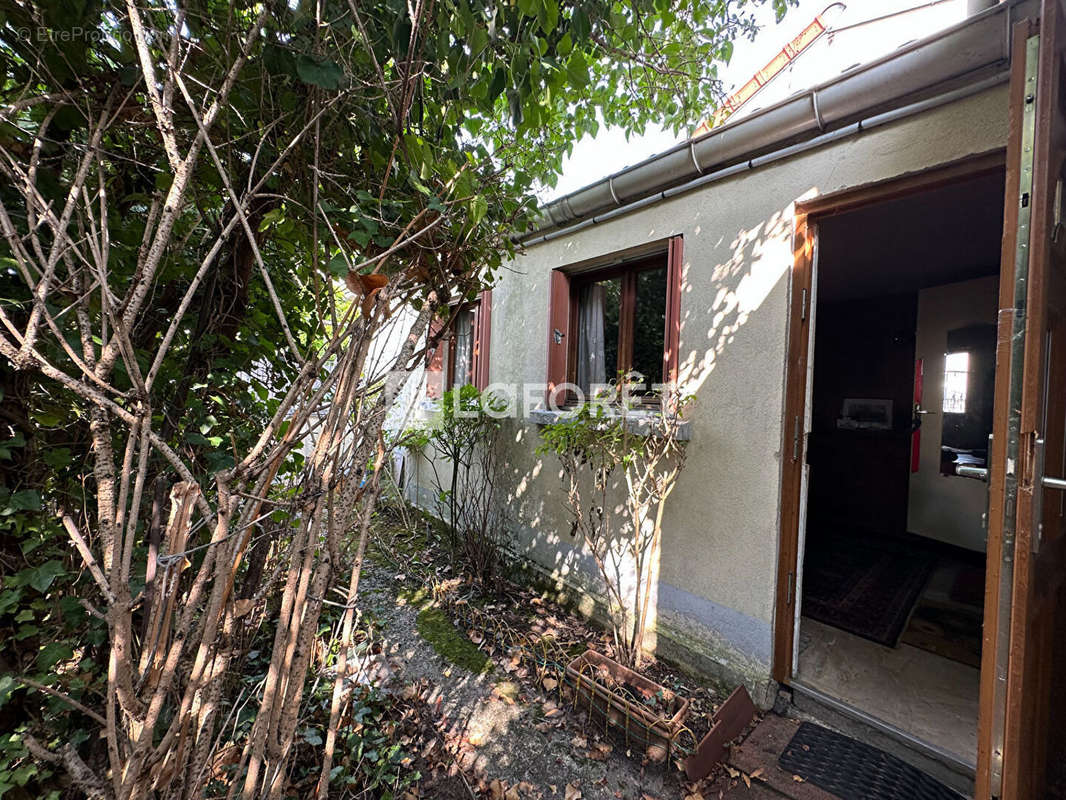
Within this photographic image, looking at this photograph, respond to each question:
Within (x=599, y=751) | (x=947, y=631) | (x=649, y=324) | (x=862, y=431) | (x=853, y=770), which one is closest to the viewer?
(x=853, y=770)

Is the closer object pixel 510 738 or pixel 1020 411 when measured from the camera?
pixel 1020 411

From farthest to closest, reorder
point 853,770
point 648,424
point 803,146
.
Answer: point 648,424 → point 803,146 → point 853,770

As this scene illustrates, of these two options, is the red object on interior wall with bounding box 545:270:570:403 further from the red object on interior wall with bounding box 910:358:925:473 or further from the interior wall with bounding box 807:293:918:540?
the red object on interior wall with bounding box 910:358:925:473

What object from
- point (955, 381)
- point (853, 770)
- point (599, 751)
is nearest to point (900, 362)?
point (955, 381)

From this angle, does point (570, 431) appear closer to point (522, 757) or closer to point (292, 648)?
point (522, 757)

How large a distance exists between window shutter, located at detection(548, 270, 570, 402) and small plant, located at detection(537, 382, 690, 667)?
2.48 feet

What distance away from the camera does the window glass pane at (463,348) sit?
527 cm

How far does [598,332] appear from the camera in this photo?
3.71 metres

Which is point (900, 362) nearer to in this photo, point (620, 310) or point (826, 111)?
point (620, 310)

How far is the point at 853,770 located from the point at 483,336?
4160 mm

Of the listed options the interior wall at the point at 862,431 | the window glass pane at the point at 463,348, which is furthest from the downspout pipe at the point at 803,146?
the interior wall at the point at 862,431

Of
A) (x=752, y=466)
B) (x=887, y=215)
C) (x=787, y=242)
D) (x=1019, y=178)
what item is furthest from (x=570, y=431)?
(x=887, y=215)

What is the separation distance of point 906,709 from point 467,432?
361 cm

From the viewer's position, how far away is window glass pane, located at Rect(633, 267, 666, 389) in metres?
3.22
